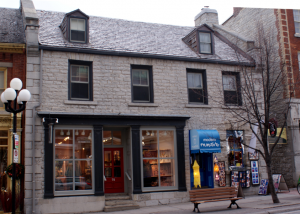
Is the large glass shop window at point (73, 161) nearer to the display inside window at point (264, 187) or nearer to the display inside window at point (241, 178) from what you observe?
the display inside window at point (241, 178)

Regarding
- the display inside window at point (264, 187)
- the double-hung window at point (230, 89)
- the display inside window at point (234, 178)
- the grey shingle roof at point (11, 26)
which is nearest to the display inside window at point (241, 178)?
the display inside window at point (234, 178)

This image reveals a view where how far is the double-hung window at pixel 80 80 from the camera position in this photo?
1400 cm

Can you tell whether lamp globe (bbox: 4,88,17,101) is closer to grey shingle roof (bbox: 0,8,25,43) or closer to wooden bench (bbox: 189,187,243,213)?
grey shingle roof (bbox: 0,8,25,43)

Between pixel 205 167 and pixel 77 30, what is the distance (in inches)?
355

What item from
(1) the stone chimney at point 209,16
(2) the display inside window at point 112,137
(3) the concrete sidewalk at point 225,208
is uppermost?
(1) the stone chimney at point 209,16

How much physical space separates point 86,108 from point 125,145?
9.02ft

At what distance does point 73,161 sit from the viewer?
1333cm

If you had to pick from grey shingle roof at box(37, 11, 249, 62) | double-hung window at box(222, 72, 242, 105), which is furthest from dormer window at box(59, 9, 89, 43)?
double-hung window at box(222, 72, 242, 105)

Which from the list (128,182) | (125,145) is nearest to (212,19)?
(125,145)

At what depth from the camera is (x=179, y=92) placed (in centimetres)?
1540

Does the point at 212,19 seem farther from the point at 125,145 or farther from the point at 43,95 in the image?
the point at 43,95

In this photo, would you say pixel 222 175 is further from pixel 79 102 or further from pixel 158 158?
pixel 79 102

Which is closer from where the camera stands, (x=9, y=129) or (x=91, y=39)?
(x=9, y=129)

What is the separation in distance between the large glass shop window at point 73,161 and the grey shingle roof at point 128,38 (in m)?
3.88
